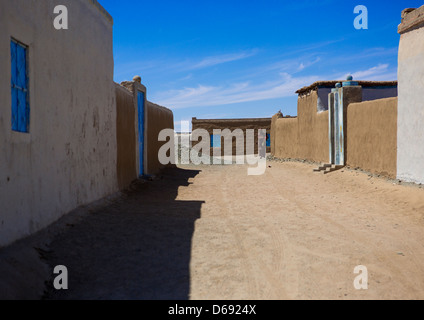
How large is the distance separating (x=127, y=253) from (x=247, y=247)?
5.22 feet

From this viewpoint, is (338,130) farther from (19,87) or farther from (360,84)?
(19,87)

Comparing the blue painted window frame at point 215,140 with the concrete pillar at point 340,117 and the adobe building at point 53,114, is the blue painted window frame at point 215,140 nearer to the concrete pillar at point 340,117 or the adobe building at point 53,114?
the concrete pillar at point 340,117

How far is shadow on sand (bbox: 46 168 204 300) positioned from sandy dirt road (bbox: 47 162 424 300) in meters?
0.01

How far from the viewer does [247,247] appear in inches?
213

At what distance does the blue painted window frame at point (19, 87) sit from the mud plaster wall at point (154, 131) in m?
8.81

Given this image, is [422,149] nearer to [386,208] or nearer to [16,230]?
[386,208]

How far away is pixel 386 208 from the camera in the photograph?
26.9 feet

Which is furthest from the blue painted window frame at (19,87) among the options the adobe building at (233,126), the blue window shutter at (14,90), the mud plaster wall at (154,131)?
the adobe building at (233,126)

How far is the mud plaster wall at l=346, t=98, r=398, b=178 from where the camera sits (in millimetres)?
10703

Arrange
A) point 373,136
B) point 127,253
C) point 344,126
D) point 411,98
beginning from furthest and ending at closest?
point 344,126 → point 373,136 → point 411,98 → point 127,253

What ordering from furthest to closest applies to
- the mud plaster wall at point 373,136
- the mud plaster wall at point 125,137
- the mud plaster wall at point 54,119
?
the mud plaster wall at point 373,136 → the mud plaster wall at point 125,137 → the mud plaster wall at point 54,119

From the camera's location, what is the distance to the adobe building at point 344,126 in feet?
37.5

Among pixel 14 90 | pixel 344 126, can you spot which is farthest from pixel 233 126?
pixel 14 90
